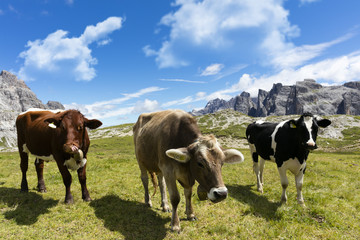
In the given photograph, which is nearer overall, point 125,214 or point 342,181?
point 125,214

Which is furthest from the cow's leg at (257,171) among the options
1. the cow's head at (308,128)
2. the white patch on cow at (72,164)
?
the white patch on cow at (72,164)

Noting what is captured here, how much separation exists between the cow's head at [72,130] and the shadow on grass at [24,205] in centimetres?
180

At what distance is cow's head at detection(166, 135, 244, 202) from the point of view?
203 inches

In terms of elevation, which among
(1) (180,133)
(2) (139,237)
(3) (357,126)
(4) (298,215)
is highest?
(1) (180,133)

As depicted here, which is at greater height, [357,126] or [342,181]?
[342,181]

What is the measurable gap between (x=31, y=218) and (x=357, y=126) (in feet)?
549

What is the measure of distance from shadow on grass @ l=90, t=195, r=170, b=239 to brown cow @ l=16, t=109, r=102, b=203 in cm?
108

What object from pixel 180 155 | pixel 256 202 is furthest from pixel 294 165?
pixel 180 155

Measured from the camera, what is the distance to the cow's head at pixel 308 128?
26.2ft

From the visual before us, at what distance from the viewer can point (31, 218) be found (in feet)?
23.0

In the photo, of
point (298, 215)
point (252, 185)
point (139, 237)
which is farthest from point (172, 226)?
point (252, 185)

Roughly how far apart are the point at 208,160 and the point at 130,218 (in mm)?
4021

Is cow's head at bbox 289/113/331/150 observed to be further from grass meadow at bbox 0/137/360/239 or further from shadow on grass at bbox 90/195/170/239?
shadow on grass at bbox 90/195/170/239

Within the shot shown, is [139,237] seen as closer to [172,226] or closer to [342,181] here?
[172,226]
